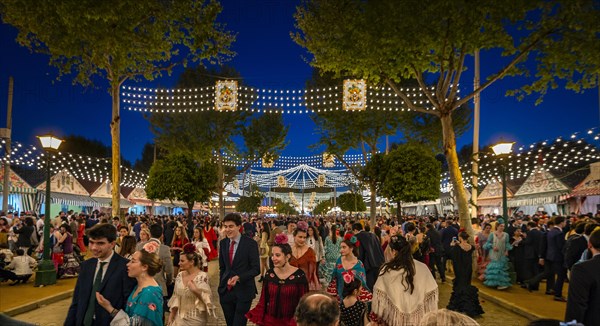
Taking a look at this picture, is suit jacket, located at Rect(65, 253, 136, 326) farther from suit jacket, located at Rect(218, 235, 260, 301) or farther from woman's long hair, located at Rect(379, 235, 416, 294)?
woman's long hair, located at Rect(379, 235, 416, 294)

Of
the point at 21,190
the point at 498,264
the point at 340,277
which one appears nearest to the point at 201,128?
the point at 21,190

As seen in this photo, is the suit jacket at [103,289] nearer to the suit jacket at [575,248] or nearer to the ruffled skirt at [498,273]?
the suit jacket at [575,248]

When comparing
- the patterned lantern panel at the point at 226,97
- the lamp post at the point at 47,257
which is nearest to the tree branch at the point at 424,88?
the patterned lantern panel at the point at 226,97

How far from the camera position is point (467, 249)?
29.3 feet

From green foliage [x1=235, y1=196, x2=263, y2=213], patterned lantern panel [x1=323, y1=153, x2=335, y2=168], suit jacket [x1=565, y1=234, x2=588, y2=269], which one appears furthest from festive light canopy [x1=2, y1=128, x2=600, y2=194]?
green foliage [x1=235, y1=196, x2=263, y2=213]

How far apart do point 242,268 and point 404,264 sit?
222cm

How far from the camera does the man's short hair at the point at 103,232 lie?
13.5 feet

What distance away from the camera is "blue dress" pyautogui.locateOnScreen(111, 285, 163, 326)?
3951mm

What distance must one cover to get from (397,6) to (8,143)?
64.0ft

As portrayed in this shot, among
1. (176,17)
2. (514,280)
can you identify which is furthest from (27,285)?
(514,280)

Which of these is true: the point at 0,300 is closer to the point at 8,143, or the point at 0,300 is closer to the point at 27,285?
the point at 27,285

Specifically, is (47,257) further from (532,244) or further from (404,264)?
(532,244)

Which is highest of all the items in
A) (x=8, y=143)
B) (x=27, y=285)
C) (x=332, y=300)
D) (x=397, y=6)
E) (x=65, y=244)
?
(x=397, y=6)

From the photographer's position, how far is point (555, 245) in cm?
1102
